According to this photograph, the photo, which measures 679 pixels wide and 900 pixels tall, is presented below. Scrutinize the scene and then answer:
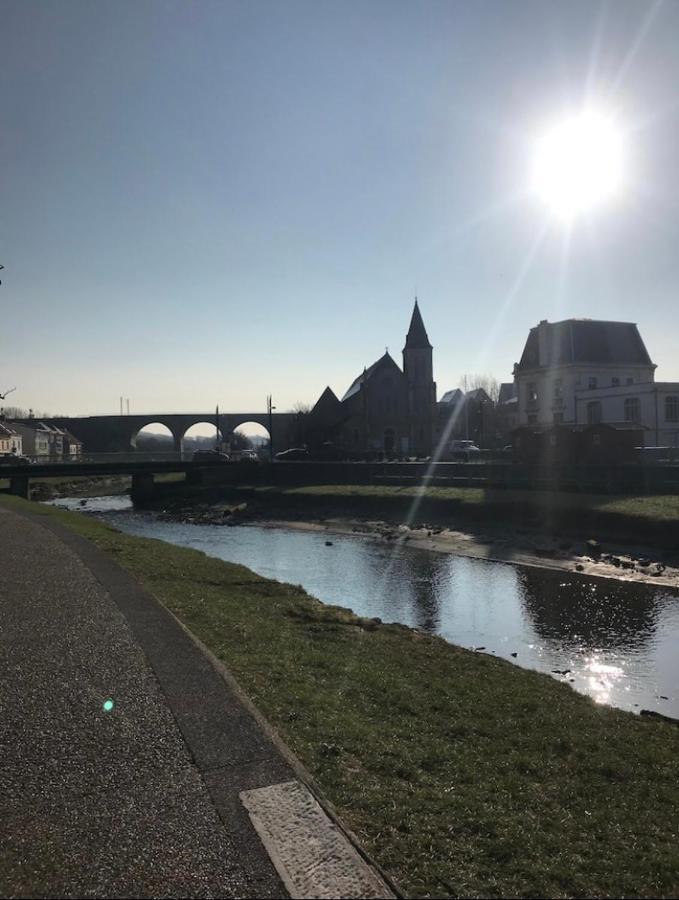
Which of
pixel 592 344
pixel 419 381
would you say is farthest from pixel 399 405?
pixel 592 344

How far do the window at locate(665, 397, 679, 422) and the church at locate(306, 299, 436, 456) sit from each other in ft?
103

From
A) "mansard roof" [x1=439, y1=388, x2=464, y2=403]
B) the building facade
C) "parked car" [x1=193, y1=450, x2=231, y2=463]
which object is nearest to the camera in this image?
the building facade

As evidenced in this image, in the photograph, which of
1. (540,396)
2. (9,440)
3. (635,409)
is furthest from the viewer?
(9,440)

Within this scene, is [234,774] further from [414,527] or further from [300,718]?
[414,527]

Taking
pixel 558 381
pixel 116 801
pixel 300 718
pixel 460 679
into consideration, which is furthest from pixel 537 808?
pixel 558 381

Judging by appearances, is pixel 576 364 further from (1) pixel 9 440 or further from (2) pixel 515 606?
(1) pixel 9 440

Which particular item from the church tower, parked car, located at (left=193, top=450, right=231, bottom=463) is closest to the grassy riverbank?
parked car, located at (left=193, top=450, right=231, bottom=463)

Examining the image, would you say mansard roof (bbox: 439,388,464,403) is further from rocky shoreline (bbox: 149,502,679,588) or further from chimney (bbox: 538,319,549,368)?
rocky shoreline (bbox: 149,502,679,588)

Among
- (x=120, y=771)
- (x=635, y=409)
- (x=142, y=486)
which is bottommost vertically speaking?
(x=142, y=486)

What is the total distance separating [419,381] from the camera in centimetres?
8344

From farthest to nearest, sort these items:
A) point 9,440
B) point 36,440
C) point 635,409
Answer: point 36,440
point 9,440
point 635,409

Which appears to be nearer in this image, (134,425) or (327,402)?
(327,402)

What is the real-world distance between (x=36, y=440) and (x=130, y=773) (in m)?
109

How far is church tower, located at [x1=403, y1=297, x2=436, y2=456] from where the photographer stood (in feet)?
274
